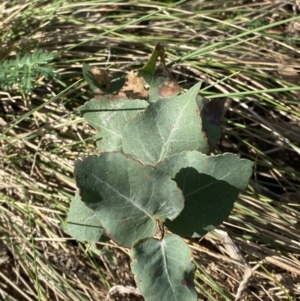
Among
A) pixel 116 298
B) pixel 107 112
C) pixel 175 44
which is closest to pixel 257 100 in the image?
pixel 175 44

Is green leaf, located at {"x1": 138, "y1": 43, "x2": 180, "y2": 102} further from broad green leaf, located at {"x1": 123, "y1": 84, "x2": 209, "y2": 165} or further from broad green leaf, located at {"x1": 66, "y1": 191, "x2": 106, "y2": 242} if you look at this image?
broad green leaf, located at {"x1": 66, "y1": 191, "x2": 106, "y2": 242}

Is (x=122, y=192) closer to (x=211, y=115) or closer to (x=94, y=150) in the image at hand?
(x=211, y=115)

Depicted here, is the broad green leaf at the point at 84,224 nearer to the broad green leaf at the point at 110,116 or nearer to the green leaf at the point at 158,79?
the broad green leaf at the point at 110,116

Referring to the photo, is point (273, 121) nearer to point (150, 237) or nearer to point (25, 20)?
point (150, 237)

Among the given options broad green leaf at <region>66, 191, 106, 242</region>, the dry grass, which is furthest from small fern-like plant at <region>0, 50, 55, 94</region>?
broad green leaf at <region>66, 191, 106, 242</region>

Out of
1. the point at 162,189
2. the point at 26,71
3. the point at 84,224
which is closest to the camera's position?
the point at 162,189

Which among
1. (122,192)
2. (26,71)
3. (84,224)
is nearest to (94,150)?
(26,71)
